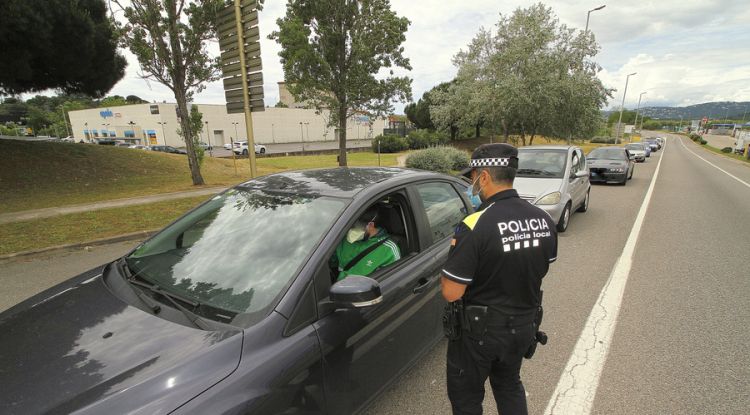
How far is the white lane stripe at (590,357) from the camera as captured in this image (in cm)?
256

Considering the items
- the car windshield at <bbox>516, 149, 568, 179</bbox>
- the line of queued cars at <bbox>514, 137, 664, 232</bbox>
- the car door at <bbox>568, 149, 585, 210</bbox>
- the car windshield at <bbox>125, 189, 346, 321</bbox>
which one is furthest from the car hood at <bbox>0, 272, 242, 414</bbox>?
the car door at <bbox>568, 149, 585, 210</bbox>

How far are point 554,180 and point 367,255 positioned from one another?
603 cm

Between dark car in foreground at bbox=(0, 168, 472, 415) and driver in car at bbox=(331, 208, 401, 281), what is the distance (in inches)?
3.0

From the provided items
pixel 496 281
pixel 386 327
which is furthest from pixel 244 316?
pixel 496 281

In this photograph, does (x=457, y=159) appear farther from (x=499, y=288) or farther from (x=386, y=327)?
(x=499, y=288)

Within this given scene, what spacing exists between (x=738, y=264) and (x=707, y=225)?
291 cm

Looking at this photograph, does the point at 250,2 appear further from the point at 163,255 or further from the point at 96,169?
the point at 96,169

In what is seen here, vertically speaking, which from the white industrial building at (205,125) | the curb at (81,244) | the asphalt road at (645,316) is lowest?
the asphalt road at (645,316)

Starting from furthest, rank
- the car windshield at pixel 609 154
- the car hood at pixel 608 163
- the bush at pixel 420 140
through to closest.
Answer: the bush at pixel 420 140, the car windshield at pixel 609 154, the car hood at pixel 608 163

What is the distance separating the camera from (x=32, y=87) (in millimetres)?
16000

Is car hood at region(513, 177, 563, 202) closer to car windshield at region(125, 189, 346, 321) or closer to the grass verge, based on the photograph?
car windshield at region(125, 189, 346, 321)

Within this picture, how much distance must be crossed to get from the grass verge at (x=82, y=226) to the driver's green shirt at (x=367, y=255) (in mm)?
6262

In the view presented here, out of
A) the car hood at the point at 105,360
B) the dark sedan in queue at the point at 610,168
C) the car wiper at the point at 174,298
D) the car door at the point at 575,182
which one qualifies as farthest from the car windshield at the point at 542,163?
the car hood at the point at 105,360

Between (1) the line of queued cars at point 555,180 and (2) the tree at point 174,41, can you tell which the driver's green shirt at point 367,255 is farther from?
→ (2) the tree at point 174,41
